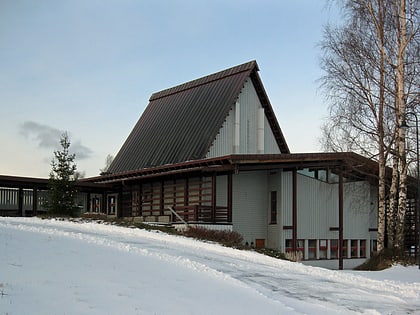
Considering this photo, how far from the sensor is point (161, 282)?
10.1m

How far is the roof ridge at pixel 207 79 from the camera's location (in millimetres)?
29766

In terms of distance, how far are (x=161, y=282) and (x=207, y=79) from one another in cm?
2349

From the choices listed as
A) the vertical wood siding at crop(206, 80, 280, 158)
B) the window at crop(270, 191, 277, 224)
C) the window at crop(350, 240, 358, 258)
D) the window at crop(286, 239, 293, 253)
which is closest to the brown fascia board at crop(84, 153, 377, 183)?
the window at crop(270, 191, 277, 224)

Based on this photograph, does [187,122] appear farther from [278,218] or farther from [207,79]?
[278,218]

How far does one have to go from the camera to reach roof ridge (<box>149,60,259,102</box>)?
29.8 meters

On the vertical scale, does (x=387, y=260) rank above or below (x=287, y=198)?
below

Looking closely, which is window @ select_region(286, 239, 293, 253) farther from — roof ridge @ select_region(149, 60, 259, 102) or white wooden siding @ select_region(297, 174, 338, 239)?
roof ridge @ select_region(149, 60, 259, 102)

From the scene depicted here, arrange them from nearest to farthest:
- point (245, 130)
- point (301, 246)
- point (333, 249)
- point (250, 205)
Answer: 1. point (250, 205)
2. point (301, 246)
3. point (333, 249)
4. point (245, 130)

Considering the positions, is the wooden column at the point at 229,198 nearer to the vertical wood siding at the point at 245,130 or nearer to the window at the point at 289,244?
the vertical wood siding at the point at 245,130

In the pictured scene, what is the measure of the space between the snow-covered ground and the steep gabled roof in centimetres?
1201

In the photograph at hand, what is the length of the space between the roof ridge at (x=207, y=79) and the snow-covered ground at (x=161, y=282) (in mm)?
14757

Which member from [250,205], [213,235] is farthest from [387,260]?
[213,235]

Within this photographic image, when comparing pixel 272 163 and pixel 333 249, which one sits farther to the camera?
pixel 333 249

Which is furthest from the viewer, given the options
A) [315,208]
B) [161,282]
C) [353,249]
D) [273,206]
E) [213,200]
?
[353,249]
